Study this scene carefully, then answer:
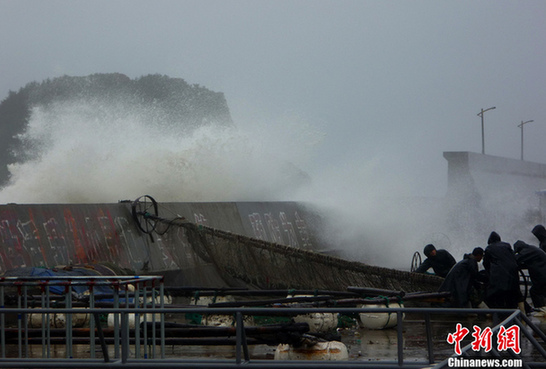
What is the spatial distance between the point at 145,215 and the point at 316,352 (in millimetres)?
7425

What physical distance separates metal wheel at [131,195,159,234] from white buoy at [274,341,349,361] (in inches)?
276

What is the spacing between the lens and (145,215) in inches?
577

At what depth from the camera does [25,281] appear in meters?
8.09

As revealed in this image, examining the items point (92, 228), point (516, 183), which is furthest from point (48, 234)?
point (516, 183)

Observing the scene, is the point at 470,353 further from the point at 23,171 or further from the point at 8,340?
the point at 23,171

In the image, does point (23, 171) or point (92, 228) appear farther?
point (23, 171)

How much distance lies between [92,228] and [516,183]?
27740 millimetres

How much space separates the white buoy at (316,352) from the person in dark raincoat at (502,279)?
397cm

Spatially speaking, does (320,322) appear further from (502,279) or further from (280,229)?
(280,229)

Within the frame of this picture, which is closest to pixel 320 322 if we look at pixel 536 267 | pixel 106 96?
pixel 536 267

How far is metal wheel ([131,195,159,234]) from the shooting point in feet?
48.0

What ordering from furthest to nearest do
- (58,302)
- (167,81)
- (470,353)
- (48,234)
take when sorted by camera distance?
1. (167,81)
2. (48,234)
3. (58,302)
4. (470,353)

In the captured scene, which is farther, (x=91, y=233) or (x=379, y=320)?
(x=91, y=233)

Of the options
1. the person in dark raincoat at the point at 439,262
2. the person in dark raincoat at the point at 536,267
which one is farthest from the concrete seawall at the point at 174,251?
the person in dark raincoat at the point at 536,267
